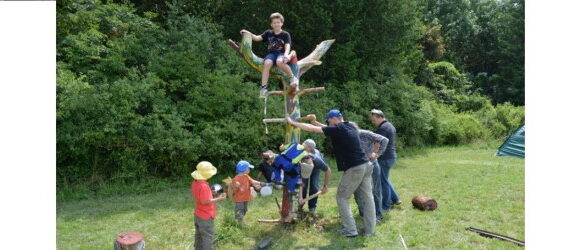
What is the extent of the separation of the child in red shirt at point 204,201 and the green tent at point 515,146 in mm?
11497

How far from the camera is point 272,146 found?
10.5 metres

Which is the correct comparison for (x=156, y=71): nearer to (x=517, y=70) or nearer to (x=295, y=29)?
(x=295, y=29)

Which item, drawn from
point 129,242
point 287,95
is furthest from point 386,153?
point 129,242

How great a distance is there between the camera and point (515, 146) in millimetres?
13445

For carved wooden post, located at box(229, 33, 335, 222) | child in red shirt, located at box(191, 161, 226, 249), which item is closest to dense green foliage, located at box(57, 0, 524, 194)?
carved wooden post, located at box(229, 33, 335, 222)

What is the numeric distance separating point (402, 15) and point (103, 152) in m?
9.73

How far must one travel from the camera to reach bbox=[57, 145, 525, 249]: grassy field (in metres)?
5.38

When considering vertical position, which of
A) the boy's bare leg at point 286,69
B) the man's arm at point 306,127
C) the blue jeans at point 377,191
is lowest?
the blue jeans at point 377,191

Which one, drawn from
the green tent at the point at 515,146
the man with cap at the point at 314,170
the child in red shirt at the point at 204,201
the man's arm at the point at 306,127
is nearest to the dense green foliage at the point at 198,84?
the green tent at the point at 515,146

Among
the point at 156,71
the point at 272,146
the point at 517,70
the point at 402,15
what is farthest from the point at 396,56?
the point at 517,70

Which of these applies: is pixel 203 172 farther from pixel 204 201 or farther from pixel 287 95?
pixel 287 95

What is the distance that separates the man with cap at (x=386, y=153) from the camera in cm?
632

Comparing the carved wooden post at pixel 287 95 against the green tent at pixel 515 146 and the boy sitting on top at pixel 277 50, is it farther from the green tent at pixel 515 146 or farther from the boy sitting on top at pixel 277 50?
the green tent at pixel 515 146

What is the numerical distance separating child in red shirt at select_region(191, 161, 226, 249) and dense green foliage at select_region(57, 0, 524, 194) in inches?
177
